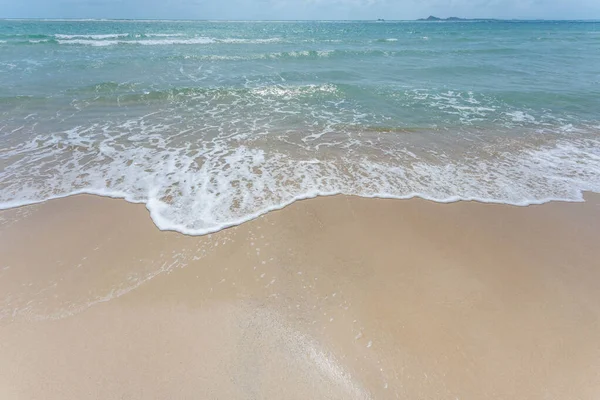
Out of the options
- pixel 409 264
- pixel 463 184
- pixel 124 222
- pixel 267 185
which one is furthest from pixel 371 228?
pixel 124 222

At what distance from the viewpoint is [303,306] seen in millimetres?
3531

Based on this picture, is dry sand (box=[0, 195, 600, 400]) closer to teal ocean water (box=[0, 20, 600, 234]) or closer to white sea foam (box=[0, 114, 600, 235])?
white sea foam (box=[0, 114, 600, 235])

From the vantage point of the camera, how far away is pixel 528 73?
1653cm

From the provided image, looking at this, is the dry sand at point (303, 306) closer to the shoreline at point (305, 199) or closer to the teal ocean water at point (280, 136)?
the shoreline at point (305, 199)

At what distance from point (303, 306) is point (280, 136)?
18.1 feet

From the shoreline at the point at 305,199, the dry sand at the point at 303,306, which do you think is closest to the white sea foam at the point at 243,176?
the shoreline at the point at 305,199

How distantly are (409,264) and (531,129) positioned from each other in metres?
7.76

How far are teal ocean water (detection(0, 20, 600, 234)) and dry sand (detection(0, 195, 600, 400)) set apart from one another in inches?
29.5

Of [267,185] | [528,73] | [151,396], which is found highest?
[528,73]

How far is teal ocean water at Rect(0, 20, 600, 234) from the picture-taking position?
5.75 meters

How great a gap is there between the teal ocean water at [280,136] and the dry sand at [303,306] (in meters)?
0.75

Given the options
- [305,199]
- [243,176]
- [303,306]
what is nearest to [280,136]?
[243,176]

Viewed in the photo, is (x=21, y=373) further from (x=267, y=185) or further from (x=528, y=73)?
(x=528, y=73)

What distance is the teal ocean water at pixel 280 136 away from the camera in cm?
575
